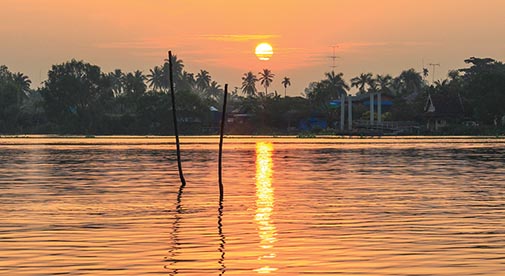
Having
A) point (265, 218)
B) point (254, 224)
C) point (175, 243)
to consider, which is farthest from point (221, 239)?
point (265, 218)

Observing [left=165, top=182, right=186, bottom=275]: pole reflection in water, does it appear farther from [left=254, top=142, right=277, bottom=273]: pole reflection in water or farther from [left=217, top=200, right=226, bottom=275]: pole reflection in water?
[left=254, top=142, right=277, bottom=273]: pole reflection in water

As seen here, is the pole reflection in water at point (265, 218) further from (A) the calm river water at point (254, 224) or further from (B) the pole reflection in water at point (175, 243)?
(B) the pole reflection in water at point (175, 243)

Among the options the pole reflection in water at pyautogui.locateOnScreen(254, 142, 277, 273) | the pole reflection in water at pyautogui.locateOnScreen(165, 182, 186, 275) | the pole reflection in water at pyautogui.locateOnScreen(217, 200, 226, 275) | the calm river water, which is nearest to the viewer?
the pole reflection in water at pyautogui.locateOnScreen(217, 200, 226, 275)

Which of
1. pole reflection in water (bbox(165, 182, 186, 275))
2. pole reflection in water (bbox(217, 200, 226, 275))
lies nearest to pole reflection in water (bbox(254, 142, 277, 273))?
pole reflection in water (bbox(217, 200, 226, 275))

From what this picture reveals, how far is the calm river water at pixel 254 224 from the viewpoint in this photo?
25.9m

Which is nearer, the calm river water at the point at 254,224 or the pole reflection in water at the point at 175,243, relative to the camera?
the pole reflection in water at the point at 175,243

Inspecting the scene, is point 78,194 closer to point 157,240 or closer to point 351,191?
point 351,191


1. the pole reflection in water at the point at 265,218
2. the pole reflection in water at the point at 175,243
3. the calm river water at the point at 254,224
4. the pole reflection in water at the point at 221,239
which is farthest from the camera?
the pole reflection in water at the point at 265,218

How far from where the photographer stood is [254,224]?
3603 cm

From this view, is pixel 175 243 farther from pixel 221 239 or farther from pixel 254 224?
pixel 254 224

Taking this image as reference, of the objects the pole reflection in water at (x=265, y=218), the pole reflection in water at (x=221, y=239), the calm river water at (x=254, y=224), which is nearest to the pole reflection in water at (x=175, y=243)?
the calm river water at (x=254, y=224)

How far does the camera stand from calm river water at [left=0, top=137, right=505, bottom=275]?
1021 inches

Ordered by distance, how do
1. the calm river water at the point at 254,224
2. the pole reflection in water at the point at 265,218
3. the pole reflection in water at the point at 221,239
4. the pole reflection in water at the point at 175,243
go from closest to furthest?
the pole reflection in water at the point at 221,239, the pole reflection in water at the point at 175,243, the calm river water at the point at 254,224, the pole reflection in water at the point at 265,218

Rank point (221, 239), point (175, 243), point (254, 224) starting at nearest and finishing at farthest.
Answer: point (175, 243) < point (221, 239) < point (254, 224)
